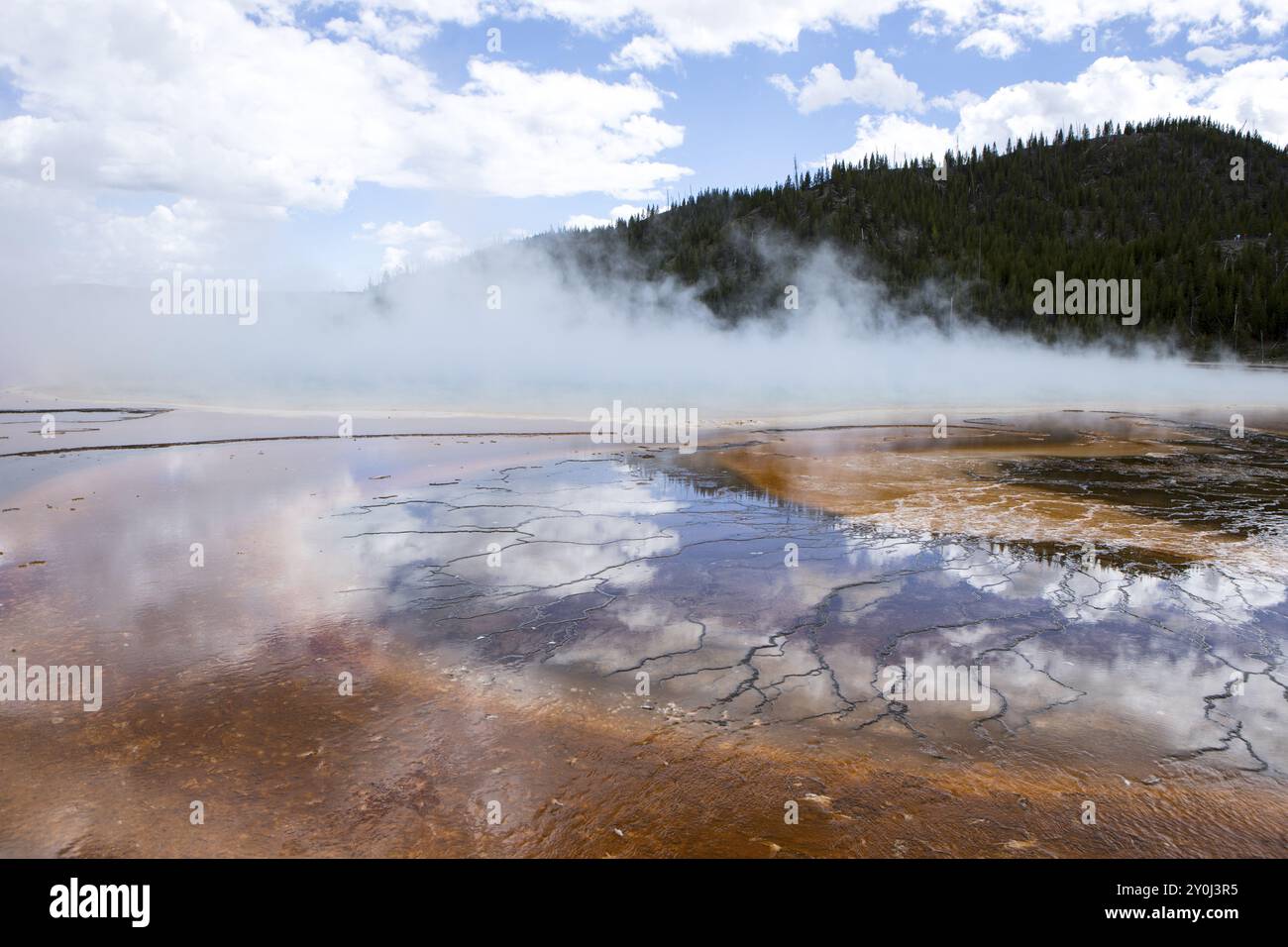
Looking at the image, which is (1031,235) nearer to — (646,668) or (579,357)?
(579,357)

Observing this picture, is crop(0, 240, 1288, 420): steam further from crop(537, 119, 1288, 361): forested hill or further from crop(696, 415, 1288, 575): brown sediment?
crop(696, 415, 1288, 575): brown sediment

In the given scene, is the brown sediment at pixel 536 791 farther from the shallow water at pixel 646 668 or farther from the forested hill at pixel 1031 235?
the forested hill at pixel 1031 235

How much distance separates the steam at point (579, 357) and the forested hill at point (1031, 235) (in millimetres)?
2764

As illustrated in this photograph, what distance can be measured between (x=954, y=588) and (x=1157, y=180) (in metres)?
101

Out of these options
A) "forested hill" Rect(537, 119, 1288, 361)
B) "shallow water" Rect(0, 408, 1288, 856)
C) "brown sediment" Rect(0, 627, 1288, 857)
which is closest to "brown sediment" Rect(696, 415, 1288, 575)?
"shallow water" Rect(0, 408, 1288, 856)

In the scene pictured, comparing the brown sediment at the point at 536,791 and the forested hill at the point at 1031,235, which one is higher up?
the forested hill at the point at 1031,235

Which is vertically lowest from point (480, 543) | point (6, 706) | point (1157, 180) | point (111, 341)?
point (6, 706)

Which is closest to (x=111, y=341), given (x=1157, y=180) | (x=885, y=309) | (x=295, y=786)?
(x=885, y=309)

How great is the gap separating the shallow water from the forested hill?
55.7 meters

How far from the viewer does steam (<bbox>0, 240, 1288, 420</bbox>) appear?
25.7 m

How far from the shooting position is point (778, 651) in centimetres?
485

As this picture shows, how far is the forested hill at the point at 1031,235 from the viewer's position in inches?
2200

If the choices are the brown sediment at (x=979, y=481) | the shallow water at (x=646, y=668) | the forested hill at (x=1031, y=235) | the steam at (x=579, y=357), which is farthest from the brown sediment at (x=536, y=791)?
the forested hill at (x=1031, y=235)
